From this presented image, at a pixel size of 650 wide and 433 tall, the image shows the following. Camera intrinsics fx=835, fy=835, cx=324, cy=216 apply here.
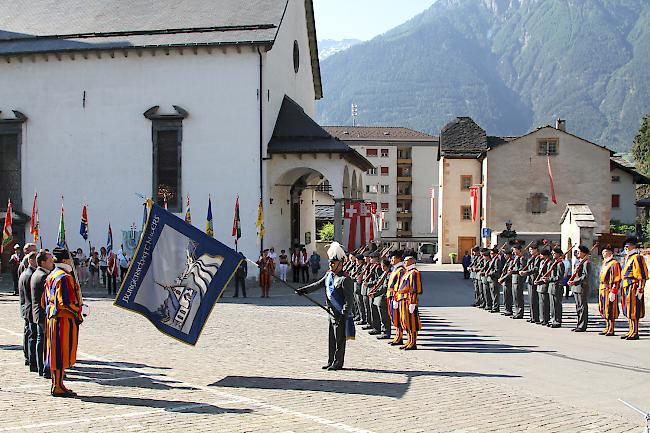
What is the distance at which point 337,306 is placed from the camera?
1231cm

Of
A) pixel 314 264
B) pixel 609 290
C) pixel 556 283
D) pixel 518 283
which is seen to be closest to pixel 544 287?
pixel 556 283

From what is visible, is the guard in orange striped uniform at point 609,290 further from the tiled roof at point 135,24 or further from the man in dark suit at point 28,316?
the tiled roof at point 135,24

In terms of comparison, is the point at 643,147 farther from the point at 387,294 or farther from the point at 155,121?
the point at 387,294

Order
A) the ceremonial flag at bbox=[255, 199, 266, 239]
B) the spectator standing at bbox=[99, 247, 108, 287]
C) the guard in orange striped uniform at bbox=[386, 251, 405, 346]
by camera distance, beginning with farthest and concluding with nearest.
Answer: the spectator standing at bbox=[99, 247, 108, 287] < the ceremonial flag at bbox=[255, 199, 266, 239] < the guard in orange striped uniform at bbox=[386, 251, 405, 346]

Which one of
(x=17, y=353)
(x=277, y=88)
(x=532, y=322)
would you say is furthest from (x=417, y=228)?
(x=17, y=353)

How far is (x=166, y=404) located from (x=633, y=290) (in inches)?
382

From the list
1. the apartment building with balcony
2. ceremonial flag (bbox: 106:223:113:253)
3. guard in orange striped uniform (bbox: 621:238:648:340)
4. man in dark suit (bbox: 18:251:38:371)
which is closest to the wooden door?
ceremonial flag (bbox: 106:223:113:253)

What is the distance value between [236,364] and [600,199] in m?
41.0

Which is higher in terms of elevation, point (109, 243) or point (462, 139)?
point (462, 139)

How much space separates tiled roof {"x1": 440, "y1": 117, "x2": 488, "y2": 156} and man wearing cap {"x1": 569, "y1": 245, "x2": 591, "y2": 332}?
39.9 metres

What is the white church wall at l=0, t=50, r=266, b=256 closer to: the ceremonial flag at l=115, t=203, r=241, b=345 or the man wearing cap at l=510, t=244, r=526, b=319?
the man wearing cap at l=510, t=244, r=526, b=319

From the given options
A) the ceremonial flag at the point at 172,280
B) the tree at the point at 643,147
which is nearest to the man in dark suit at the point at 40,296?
the ceremonial flag at the point at 172,280

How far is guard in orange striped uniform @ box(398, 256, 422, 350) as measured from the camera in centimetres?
1422

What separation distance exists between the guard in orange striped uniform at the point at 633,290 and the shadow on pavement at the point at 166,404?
8969 millimetres
